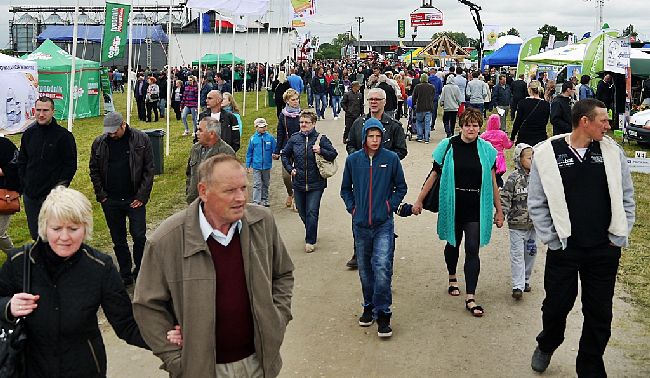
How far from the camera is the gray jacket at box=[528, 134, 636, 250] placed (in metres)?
4.86

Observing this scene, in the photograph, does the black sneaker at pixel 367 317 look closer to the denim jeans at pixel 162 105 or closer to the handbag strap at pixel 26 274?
the handbag strap at pixel 26 274

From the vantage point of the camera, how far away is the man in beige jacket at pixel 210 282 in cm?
309

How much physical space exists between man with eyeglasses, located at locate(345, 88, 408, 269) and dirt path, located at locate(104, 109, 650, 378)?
0.77 m

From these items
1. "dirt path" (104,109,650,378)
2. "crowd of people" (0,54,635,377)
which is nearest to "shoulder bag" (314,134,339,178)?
"crowd of people" (0,54,635,377)

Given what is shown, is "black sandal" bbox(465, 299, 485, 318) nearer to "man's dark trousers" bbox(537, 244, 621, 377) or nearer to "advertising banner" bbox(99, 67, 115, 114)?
"man's dark trousers" bbox(537, 244, 621, 377)

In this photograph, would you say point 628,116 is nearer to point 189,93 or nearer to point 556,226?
point 189,93

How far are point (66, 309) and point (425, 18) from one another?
224 feet

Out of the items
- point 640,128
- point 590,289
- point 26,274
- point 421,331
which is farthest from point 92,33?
point 26,274

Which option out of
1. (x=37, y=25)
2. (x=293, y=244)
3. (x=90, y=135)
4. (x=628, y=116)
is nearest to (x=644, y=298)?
(x=293, y=244)

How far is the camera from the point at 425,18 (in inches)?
2694

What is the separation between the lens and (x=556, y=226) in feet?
16.2

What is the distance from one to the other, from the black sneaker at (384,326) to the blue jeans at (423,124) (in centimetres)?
1275

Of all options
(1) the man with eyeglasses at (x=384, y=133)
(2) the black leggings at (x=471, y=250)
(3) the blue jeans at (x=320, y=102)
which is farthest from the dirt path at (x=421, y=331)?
(3) the blue jeans at (x=320, y=102)

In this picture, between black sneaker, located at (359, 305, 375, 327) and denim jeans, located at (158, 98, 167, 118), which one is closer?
black sneaker, located at (359, 305, 375, 327)
